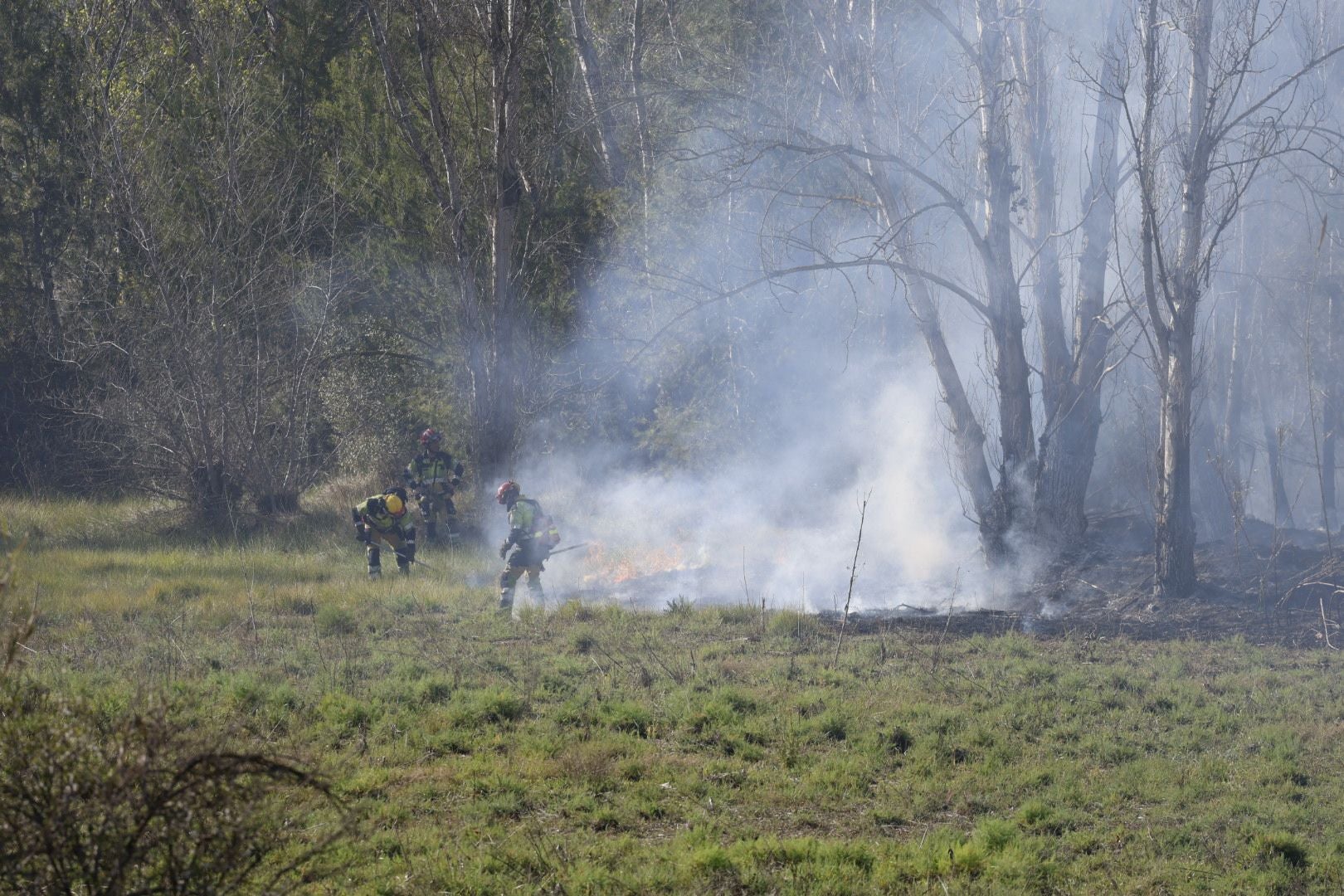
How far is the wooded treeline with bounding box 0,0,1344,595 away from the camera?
14961mm

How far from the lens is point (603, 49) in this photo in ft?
84.8

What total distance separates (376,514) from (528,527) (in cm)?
276

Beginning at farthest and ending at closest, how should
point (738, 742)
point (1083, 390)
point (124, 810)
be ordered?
1. point (1083, 390)
2. point (738, 742)
3. point (124, 810)

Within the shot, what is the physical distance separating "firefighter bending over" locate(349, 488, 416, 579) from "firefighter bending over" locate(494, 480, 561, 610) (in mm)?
2160

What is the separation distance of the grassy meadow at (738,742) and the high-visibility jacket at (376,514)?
2.35m

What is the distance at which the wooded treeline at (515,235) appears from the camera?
49.1 ft

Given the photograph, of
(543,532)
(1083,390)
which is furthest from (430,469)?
(1083,390)

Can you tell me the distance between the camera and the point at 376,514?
546 inches

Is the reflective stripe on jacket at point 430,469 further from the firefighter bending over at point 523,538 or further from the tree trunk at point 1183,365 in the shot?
the tree trunk at point 1183,365

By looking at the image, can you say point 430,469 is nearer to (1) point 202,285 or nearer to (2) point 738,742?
(1) point 202,285

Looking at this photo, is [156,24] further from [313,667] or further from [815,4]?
[313,667]

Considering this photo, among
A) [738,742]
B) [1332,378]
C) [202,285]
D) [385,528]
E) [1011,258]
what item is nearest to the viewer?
[738,742]

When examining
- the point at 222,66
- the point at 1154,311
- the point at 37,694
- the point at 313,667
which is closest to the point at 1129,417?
the point at 1154,311

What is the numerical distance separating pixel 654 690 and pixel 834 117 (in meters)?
10.9
